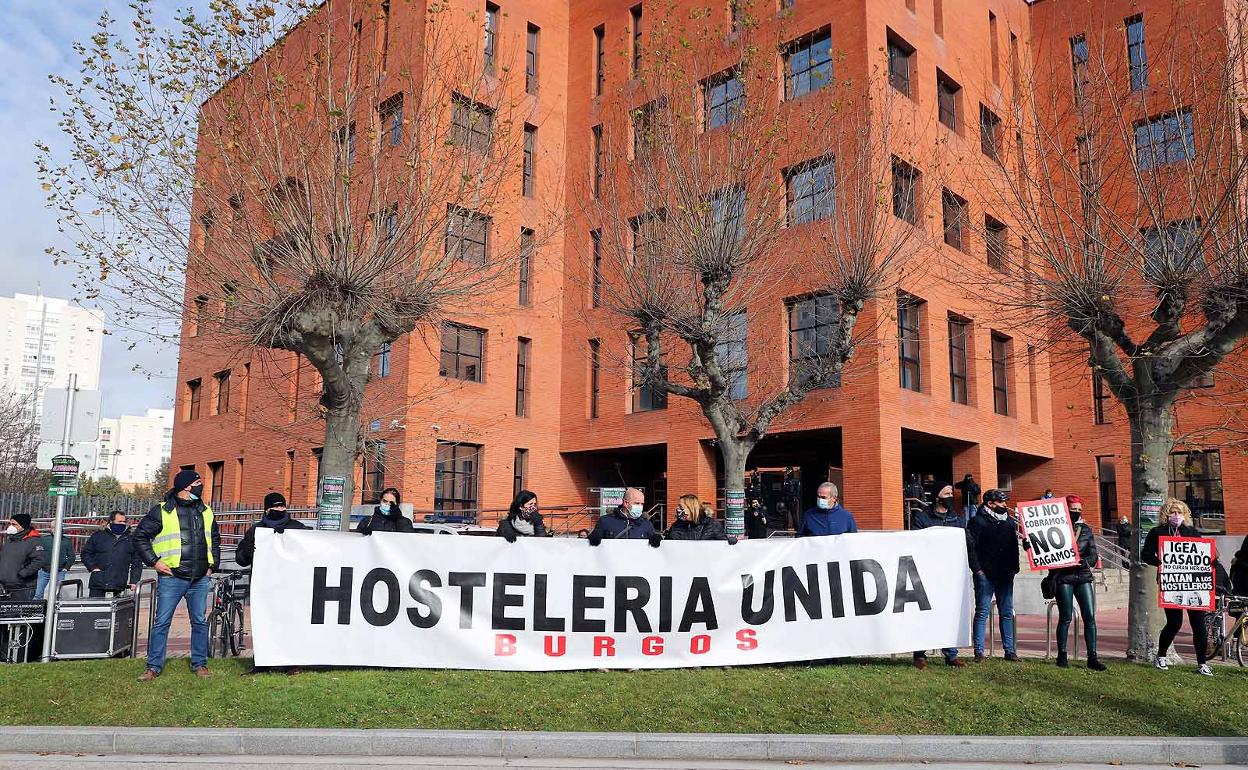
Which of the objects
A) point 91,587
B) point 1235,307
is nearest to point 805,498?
point 1235,307

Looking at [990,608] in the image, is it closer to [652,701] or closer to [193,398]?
[652,701]

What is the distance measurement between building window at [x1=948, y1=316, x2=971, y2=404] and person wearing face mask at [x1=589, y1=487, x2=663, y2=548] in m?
19.2

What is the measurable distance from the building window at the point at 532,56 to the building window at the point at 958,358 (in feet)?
48.2

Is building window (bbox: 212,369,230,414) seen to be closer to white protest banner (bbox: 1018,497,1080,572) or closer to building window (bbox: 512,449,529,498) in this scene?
building window (bbox: 512,449,529,498)

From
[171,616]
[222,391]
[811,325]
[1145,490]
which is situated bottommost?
[171,616]

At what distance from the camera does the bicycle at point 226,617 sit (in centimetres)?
1160

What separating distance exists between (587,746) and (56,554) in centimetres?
742

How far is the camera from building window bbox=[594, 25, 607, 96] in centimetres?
3144

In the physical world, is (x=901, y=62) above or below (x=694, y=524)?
above

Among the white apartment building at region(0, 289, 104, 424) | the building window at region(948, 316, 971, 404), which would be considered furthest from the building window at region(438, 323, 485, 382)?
the white apartment building at region(0, 289, 104, 424)

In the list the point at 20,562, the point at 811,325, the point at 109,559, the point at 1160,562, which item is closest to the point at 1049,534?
the point at 1160,562

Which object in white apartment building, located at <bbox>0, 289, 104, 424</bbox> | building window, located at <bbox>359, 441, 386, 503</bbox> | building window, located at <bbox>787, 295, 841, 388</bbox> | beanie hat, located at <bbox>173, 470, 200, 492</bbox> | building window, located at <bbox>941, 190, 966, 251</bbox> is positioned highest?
white apartment building, located at <bbox>0, 289, 104, 424</bbox>

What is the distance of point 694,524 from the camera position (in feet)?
36.8

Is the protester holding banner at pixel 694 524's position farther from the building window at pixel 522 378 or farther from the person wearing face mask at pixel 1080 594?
the building window at pixel 522 378
